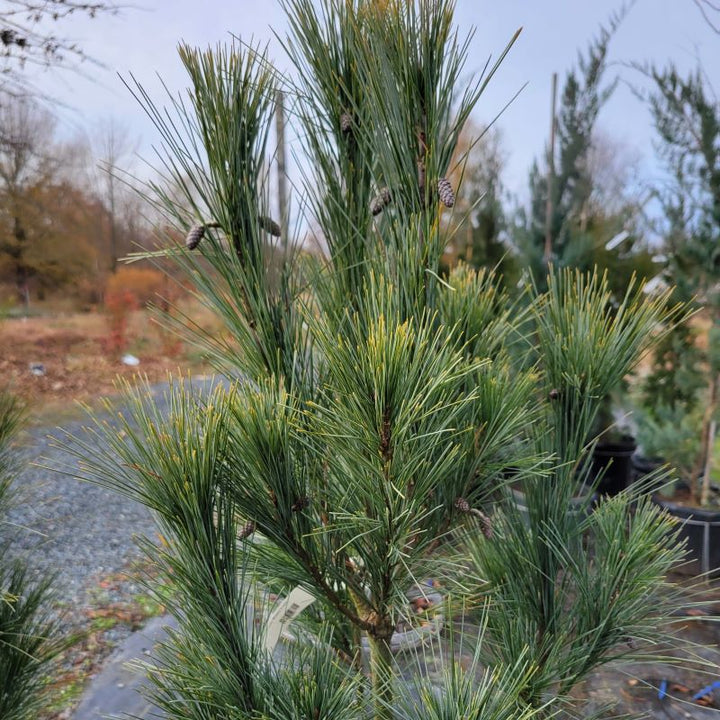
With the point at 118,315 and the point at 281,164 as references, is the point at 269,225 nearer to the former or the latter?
the point at 281,164

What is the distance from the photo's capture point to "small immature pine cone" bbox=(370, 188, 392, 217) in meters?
0.68

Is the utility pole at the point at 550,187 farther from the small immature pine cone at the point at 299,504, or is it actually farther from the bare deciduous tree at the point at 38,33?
the small immature pine cone at the point at 299,504

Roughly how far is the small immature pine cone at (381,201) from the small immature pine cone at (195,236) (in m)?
0.20

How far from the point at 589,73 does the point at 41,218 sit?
12.9ft

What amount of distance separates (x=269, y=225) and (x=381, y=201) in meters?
0.14

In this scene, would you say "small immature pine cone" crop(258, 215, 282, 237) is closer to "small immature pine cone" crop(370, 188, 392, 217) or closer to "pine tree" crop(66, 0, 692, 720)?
"pine tree" crop(66, 0, 692, 720)

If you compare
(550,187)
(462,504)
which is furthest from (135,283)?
(462,504)

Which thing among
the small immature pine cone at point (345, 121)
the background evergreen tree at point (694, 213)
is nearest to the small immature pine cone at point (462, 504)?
the small immature pine cone at point (345, 121)

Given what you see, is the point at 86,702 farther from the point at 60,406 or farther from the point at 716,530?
the point at 60,406

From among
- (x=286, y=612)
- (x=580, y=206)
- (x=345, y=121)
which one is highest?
(x=580, y=206)

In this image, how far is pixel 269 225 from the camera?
2.31 feet

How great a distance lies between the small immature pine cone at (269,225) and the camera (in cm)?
70

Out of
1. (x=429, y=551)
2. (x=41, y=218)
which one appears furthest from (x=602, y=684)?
(x=41, y=218)

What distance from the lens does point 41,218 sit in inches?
170
